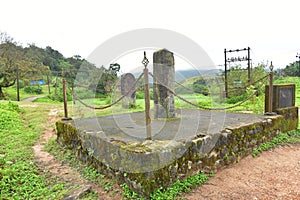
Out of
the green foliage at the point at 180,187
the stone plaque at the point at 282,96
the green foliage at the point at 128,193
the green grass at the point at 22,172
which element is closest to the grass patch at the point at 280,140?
the stone plaque at the point at 282,96

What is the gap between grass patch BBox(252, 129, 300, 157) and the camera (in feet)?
15.1

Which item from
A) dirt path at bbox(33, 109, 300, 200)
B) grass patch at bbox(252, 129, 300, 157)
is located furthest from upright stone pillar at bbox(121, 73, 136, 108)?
grass patch at bbox(252, 129, 300, 157)

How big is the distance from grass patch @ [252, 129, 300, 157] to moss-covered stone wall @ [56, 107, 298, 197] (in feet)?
0.35

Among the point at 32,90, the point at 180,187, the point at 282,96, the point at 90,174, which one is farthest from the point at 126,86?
the point at 32,90

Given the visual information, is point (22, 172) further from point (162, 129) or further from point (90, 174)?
point (162, 129)

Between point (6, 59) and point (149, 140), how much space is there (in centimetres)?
1810

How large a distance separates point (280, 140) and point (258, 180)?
2140 mm

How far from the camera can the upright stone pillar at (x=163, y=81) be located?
4996mm

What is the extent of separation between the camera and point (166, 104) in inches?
203

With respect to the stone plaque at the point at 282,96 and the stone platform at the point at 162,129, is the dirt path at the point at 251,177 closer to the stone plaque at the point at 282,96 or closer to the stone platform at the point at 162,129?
the stone platform at the point at 162,129

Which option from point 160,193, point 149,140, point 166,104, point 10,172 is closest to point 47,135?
point 10,172

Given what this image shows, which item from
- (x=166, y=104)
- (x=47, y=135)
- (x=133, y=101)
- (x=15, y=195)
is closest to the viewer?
(x=15, y=195)

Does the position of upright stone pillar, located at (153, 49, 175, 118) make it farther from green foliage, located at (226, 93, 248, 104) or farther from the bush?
the bush

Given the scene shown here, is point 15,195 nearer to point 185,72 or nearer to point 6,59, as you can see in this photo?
point 185,72
